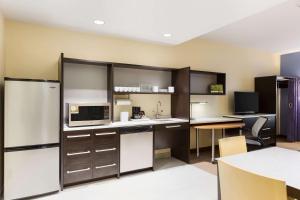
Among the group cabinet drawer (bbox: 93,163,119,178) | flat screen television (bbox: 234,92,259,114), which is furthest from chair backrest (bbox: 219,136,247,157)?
flat screen television (bbox: 234,92,259,114)

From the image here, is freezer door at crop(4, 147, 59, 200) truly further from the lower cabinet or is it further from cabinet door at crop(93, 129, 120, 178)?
cabinet door at crop(93, 129, 120, 178)

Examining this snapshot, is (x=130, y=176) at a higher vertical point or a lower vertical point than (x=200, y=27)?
lower

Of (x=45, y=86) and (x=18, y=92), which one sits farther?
(x=45, y=86)

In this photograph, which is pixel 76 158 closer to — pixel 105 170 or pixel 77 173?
pixel 77 173

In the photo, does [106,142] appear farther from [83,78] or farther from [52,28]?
[52,28]

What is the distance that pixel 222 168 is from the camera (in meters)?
1.28

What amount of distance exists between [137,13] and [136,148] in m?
2.16

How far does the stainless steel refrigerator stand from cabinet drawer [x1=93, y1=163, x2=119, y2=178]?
1.82 ft

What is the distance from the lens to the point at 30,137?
2518mm

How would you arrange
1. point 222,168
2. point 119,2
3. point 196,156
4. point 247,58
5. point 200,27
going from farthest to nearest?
point 247,58 → point 196,156 → point 200,27 → point 119,2 → point 222,168

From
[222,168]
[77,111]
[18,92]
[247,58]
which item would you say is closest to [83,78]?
[77,111]

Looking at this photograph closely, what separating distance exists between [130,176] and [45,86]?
6.46 feet

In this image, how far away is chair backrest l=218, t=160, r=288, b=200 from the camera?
3.35 ft

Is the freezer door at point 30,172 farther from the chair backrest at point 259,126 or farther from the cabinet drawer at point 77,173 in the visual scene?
the chair backrest at point 259,126
